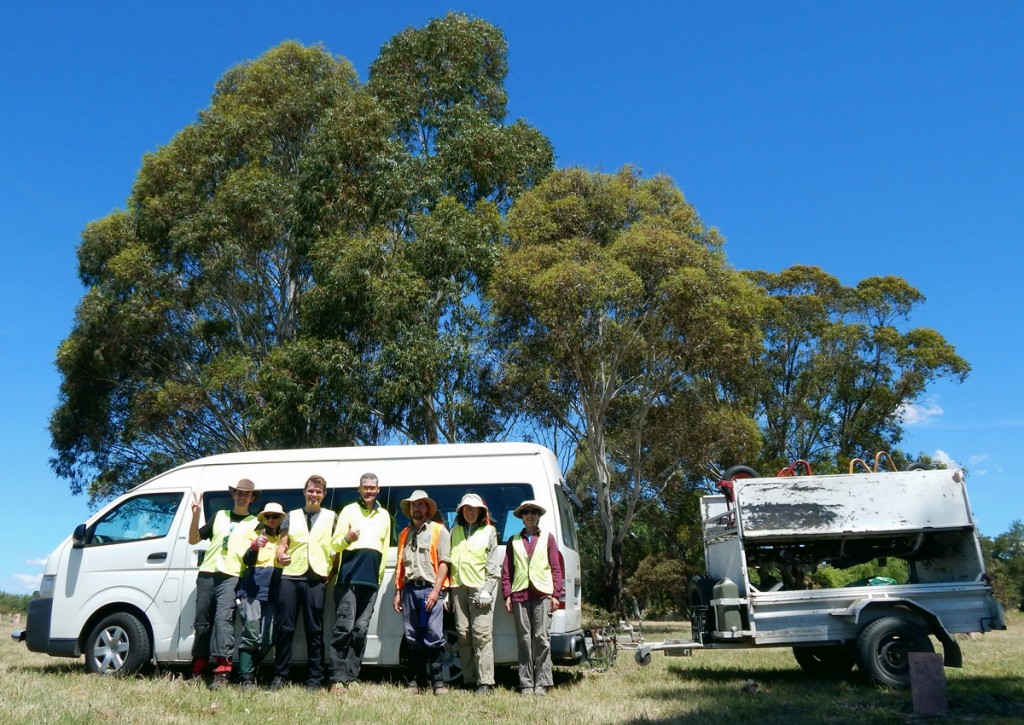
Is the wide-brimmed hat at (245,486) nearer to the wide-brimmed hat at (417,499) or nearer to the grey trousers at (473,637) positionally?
the wide-brimmed hat at (417,499)

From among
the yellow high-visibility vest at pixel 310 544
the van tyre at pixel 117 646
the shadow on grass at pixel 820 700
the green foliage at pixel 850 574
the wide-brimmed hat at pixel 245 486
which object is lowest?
the shadow on grass at pixel 820 700

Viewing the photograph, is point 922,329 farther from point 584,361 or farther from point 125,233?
point 125,233

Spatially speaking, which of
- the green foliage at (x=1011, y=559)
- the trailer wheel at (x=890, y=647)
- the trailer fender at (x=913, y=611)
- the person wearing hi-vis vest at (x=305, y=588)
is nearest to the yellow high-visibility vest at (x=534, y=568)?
the person wearing hi-vis vest at (x=305, y=588)

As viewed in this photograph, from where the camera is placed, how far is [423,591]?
7.99m

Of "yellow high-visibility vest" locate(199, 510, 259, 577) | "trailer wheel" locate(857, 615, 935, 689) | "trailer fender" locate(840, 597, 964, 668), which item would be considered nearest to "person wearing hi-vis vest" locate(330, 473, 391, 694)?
"yellow high-visibility vest" locate(199, 510, 259, 577)

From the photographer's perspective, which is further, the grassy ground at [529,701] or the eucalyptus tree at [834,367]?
the eucalyptus tree at [834,367]

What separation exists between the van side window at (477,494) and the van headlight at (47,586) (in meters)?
3.66

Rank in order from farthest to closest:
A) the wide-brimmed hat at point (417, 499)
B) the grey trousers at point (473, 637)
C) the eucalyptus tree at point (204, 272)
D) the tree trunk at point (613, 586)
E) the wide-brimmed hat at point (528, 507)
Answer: the eucalyptus tree at point (204, 272)
the tree trunk at point (613, 586)
the wide-brimmed hat at point (417, 499)
the wide-brimmed hat at point (528, 507)
the grey trousers at point (473, 637)

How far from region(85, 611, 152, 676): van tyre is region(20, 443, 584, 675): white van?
10mm

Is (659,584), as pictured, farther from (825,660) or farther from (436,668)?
(436,668)

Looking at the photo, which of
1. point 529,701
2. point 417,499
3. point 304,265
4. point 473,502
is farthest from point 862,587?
point 304,265

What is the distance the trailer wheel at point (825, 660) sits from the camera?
9.57 meters

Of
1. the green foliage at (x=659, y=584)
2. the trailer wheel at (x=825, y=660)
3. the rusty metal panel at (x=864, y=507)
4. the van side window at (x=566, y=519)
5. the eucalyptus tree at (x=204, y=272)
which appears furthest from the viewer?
the green foliage at (x=659, y=584)

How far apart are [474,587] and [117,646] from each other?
12.5ft
